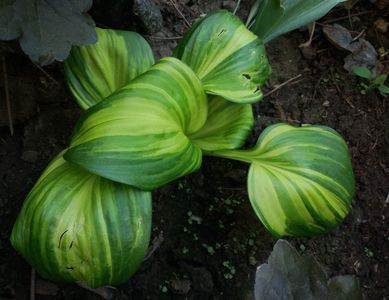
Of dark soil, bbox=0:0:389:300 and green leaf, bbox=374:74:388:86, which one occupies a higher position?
green leaf, bbox=374:74:388:86

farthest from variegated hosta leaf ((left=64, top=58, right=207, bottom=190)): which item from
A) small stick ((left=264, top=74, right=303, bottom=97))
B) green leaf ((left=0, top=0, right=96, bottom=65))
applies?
small stick ((left=264, top=74, right=303, bottom=97))

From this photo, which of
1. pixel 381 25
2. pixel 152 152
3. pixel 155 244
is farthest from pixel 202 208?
pixel 381 25

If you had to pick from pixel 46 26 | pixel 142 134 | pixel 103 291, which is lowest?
pixel 103 291

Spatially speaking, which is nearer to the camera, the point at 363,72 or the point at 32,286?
the point at 32,286

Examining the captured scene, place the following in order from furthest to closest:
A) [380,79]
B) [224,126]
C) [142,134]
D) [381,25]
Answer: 1. [381,25]
2. [380,79]
3. [224,126]
4. [142,134]

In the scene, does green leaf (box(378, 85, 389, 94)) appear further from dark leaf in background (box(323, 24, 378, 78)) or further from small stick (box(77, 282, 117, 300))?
small stick (box(77, 282, 117, 300))

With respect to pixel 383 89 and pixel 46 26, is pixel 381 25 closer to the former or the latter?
pixel 383 89

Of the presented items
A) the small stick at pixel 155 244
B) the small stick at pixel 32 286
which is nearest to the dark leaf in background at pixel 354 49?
the small stick at pixel 155 244
